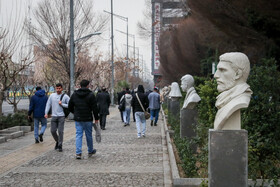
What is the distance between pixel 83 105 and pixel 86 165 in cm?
156

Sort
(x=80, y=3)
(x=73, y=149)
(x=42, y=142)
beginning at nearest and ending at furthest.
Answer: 1. (x=73, y=149)
2. (x=42, y=142)
3. (x=80, y=3)

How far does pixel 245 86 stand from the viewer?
5320 millimetres

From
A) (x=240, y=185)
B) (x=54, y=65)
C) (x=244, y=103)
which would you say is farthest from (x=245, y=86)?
(x=54, y=65)

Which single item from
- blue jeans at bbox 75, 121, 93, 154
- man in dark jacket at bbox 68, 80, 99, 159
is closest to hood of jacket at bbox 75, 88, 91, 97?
man in dark jacket at bbox 68, 80, 99, 159

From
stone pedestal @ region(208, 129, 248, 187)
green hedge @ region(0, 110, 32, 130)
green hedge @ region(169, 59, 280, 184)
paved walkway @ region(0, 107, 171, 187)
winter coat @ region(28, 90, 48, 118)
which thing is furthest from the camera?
green hedge @ region(0, 110, 32, 130)

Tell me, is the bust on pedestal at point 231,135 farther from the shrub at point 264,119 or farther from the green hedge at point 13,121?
the green hedge at point 13,121

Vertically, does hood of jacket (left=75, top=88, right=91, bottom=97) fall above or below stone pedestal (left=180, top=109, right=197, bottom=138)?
above

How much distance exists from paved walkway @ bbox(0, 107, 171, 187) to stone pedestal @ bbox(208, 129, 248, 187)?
188cm

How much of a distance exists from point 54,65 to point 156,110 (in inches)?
700

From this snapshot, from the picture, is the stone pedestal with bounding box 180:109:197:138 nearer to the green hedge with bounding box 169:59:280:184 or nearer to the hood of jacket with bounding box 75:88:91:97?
the hood of jacket with bounding box 75:88:91:97

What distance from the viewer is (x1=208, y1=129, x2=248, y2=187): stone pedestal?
523 centimetres

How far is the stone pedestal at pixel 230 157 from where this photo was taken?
17.2 ft

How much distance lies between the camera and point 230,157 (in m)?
5.25

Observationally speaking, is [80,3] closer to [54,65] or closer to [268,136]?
[54,65]
